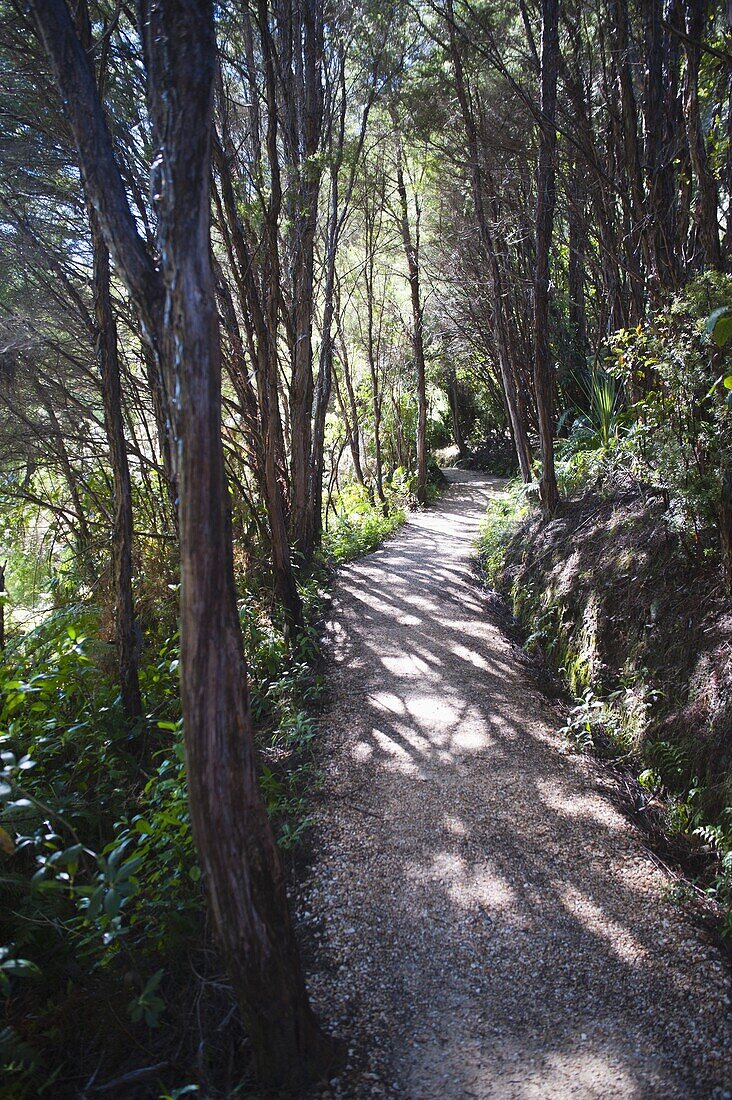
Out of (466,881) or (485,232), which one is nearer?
(466,881)

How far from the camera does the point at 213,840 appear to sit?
6.20 feet

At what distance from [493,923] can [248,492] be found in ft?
16.1

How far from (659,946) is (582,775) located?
1179 mm

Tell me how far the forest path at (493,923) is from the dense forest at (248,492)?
113 millimetres

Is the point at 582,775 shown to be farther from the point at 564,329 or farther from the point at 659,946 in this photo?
the point at 564,329

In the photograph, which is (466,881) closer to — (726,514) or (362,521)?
(726,514)

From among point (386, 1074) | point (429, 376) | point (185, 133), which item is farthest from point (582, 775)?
point (429, 376)

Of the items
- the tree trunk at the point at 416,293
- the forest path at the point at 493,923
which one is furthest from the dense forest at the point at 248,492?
the tree trunk at the point at 416,293

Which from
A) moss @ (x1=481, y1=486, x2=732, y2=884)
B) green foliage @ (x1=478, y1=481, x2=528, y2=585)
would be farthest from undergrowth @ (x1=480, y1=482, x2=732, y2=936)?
green foliage @ (x1=478, y1=481, x2=528, y2=585)

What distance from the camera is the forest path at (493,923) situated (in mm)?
2127

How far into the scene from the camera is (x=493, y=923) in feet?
8.84

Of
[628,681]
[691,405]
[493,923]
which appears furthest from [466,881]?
[691,405]

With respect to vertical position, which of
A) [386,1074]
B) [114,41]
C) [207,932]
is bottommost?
[386,1074]

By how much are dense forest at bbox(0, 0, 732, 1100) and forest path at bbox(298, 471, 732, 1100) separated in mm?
113
